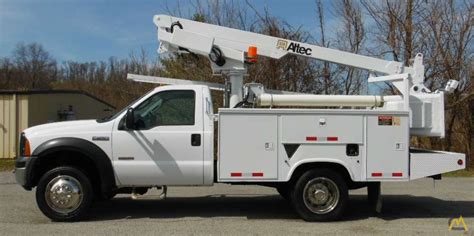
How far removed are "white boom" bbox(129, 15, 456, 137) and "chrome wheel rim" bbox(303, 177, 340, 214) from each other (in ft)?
4.10

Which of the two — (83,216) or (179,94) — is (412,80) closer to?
(179,94)

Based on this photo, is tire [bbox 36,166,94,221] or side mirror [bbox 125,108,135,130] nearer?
side mirror [bbox 125,108,135,130]

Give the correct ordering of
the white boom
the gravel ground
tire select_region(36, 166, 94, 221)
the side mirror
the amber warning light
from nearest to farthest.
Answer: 1. the gravel ground
2. the side mirror
3. tire select_region(36, 166, 94, 221)
4. the white boom
5. the amber warning light

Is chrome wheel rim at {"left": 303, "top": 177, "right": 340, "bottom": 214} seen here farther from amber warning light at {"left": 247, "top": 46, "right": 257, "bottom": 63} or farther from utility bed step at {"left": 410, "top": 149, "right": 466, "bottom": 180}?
amber warning light at {"left": 247, "top": 46, "right": 257, "bottom": 63}

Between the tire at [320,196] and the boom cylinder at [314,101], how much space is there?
1093mm

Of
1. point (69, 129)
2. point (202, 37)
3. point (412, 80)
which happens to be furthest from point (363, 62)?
point (69, 129)

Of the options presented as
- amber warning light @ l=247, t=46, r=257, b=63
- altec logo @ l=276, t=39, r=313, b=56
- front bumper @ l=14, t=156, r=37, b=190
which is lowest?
front bumper @ l=14, t=156, r=37, b=190

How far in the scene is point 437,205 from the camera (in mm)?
10078

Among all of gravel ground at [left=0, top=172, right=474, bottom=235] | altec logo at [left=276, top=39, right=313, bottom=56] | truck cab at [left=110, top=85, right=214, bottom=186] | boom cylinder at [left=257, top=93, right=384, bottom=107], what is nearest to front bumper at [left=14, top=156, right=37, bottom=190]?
gravel ground at [left=0, top=172, right=474, bottom=235]

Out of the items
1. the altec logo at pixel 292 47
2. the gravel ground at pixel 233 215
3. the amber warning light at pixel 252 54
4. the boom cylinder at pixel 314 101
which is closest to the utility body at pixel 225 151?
the boom cylinder at pixel 314 101

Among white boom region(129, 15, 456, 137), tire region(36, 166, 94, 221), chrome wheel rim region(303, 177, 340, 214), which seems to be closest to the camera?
tire region(36, 166, 94, 221)

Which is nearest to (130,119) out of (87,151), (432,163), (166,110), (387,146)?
(166,110)

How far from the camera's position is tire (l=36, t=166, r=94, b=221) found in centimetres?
805

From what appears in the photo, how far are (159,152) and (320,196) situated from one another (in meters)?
2.49
